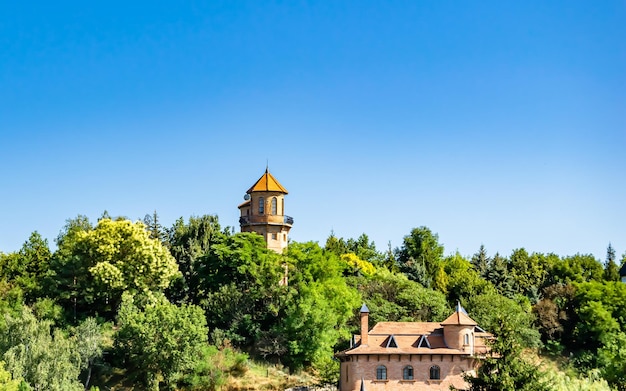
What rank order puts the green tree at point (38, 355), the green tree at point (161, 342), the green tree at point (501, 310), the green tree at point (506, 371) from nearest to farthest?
1. the green tree at point (506, 371)
2. the green tree at point (38, 355)
3. the green tree at point (161, 342)
4. the green tree at point (501, 310)

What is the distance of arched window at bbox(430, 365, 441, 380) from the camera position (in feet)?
164

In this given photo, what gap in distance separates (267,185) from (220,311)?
436 inches

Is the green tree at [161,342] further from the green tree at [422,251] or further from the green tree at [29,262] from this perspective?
the green tree at [422,251]

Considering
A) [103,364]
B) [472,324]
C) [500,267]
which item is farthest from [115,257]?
[500,267]

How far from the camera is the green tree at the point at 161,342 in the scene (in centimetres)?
4875

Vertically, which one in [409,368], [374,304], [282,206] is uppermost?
[282,206]

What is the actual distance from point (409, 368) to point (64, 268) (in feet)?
76.9

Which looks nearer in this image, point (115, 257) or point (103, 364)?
point (103, 364)

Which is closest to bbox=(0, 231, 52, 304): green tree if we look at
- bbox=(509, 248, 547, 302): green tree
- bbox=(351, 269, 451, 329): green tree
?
bbox=(351, 269, 451, 329): green tree

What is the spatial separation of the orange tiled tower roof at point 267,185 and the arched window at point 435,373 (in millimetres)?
18847

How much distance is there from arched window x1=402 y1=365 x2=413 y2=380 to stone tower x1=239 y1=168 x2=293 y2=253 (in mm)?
15610

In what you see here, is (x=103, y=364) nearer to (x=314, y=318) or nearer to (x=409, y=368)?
(x=314, y=318)

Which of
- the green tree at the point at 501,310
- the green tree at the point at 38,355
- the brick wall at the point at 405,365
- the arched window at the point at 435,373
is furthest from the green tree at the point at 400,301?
the green tree at the point at 38,355

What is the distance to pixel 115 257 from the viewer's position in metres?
55.5
